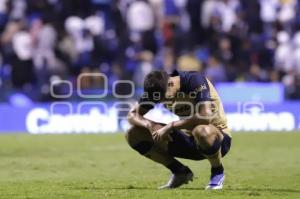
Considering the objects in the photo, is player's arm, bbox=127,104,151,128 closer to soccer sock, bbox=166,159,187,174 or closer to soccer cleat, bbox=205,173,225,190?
soccer sock, bbox=166,159,187,174

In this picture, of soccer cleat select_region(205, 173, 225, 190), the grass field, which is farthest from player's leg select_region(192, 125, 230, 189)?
the grass field

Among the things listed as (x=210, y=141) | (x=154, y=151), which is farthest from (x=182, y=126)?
(x=154, y=151)

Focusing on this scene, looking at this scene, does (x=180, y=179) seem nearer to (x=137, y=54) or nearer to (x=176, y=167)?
(x=176, y=167)

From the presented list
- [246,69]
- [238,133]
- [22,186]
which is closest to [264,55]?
[246,69]

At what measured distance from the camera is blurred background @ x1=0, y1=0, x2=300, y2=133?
914 inches

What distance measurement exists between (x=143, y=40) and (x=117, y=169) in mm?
11553

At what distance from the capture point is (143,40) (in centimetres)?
2500

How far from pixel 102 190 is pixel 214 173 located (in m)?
1.35

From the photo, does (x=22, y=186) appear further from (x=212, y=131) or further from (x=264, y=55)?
(x=264, y=55)

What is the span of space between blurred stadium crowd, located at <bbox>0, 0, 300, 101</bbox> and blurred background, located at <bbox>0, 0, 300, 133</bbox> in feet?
0.10

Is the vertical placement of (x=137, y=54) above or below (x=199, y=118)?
below

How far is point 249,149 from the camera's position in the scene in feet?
58.6

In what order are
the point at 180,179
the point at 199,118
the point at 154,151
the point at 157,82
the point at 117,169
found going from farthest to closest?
the point at 117,169
the point at 180,179
the point at 154,151
the point at 199,118
the point at 157,82

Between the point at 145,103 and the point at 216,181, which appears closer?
the point at 145,103
